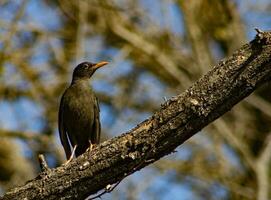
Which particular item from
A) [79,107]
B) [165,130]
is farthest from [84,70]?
[165,130]

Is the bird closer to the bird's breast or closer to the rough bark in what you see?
the bird's breast

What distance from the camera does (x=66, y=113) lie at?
27.6ft

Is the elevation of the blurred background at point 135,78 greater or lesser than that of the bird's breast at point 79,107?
greater

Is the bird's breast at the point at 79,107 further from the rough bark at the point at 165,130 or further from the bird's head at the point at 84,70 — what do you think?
the rough bark at the point at 165,130

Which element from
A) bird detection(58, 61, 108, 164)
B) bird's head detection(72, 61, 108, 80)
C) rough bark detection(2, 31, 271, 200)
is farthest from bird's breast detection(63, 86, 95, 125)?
rough bark detection(2, 31, 271, 200)

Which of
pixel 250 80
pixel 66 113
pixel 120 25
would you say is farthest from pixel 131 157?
pixel 120 25

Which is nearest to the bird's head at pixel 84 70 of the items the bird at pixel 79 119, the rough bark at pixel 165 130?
the bird at pixel 79 119

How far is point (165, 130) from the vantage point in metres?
5.26

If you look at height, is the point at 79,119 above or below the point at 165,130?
above

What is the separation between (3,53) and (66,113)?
3.57 meters

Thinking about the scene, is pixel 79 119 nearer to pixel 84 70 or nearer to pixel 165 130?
pixel 84 70

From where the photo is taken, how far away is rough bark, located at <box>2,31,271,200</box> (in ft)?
16.8

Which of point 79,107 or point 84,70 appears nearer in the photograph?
point 79,107

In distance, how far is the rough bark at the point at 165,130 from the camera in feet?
16.8
